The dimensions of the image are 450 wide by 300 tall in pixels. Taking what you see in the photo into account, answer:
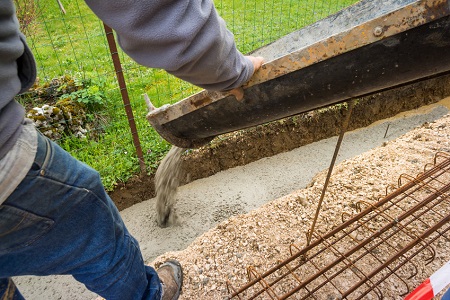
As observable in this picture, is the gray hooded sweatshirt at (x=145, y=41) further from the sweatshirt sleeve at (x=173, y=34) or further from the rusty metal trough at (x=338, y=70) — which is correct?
the rusty metal trough at (x=338, y=70)

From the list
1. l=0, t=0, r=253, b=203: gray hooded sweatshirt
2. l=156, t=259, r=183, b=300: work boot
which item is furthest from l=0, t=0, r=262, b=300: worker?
l=156, t=259, r=183, b=300: work boot

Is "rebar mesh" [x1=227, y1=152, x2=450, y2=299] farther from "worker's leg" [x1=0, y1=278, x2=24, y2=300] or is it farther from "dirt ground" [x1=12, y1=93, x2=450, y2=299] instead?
"worker's leg" [x1=0, y1=278, x2=24, y2=300]

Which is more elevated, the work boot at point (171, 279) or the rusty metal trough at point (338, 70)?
the rusty metal trough at point (338, 70)

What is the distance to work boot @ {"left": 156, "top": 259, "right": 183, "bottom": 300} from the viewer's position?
1958mm

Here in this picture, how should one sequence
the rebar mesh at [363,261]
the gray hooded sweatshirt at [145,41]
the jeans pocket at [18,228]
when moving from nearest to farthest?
the gray hooded sweatshirt at [145,41] → the jeans pocket at [18,228] → the rebar mesh at [363,261]

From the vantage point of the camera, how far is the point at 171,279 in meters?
2.06

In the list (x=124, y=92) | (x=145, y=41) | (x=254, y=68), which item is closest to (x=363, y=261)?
(x=254, y=68)

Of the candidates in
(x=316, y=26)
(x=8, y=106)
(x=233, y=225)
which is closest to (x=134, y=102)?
(x=233, y=225)

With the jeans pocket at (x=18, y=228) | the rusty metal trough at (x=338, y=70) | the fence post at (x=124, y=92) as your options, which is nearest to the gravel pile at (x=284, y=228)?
the rusty metal trough at (x=338, y=70)

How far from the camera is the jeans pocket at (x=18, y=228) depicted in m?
1.02

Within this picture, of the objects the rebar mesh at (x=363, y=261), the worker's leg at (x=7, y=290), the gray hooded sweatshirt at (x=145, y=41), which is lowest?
the rebar mesh at (x=363, y=261)

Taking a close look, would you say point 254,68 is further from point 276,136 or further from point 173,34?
point 276,136

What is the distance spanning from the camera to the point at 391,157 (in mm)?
3141

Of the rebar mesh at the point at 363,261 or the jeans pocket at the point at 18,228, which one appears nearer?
the jeans pocket at the point at 18,228
